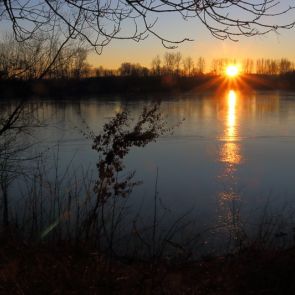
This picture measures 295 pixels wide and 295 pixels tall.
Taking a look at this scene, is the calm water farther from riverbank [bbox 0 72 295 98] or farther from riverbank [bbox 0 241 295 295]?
riverbank [bbox 0 241 295 295]

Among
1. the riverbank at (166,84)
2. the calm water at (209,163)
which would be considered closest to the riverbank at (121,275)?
the riverbank at (166,84)

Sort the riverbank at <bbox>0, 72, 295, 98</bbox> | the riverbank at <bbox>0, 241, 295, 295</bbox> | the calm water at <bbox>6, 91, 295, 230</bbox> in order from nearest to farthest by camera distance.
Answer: the riverbank at <bbox>0, 241, 295, 295</bbox>, the calm water at <bbox>6, 91, 295, 230</bbox>, the riverbank at <bbox>0, 72, 295, 98</bbox>

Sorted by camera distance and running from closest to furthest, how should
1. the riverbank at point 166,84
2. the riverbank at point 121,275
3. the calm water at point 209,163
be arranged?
1. the riverbank at point 121,275
2. the calm water at point 209,163
3. the riverbank at point 166,84

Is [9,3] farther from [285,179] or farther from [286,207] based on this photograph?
[285,179]

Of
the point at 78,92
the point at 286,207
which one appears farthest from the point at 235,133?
the point at 78,92

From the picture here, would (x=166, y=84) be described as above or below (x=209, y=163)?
above

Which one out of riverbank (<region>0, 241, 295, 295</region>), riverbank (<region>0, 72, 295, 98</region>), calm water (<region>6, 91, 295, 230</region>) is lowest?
calm water (<region>6, 91, 295, 230</region>)

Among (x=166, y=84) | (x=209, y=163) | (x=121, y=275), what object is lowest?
(x=209, y=163)

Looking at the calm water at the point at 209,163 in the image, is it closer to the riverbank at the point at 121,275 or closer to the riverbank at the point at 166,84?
the riverbank at the point at 166,84

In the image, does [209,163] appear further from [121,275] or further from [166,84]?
[166,84]

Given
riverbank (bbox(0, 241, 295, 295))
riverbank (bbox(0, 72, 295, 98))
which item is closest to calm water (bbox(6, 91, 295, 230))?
riverbank (bbox(0, 72, 295, 98))

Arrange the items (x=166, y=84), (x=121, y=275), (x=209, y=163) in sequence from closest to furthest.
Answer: (x=121, y=275)
(x=209, y=163)
(x=166, y=84)

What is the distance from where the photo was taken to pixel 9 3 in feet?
9.39

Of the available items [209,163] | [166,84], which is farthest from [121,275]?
[166,84]
